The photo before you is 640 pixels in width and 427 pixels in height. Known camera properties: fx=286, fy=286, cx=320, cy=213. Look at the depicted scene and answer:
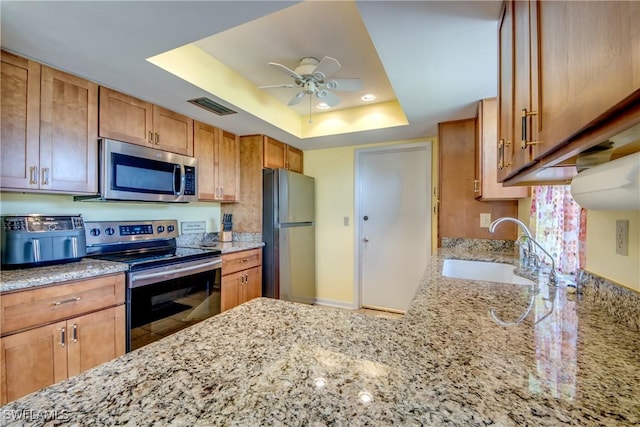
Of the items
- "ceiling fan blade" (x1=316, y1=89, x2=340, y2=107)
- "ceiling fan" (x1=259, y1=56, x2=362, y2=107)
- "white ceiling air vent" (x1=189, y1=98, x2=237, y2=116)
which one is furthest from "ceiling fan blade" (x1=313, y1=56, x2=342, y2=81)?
"white ceiling air vent" (x1=189, y1=98, x2=237, y2=116)

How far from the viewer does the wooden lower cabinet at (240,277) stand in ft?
8.58

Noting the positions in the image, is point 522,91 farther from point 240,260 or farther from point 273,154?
point 273,154

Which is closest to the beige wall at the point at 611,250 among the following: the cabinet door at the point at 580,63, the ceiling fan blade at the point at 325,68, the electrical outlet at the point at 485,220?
the cabinet door at the point at 580,63

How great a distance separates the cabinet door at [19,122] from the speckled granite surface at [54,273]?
48 cm

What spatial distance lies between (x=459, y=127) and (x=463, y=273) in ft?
4.46

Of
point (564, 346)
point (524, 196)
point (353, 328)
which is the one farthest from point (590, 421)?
point (524, 196)

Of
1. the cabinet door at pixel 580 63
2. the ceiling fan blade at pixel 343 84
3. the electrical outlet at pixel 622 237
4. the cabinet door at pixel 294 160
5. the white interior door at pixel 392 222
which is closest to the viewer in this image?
the cabinet door at pixel 580 63

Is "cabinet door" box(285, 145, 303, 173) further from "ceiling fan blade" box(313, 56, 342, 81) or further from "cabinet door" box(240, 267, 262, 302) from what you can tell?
"ceiling fan blade" box(313, 56, 342, 81)

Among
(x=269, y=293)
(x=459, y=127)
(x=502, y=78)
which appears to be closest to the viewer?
(x=502, y=78)

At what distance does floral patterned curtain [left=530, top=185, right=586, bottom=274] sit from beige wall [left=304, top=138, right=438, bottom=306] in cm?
203

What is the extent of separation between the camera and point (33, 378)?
142cm

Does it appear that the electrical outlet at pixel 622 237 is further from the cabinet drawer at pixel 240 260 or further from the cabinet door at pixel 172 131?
the cabinet door at pixel 172 131

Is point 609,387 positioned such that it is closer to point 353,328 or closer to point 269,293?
point 353,328

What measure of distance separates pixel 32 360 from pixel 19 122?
1.27m
